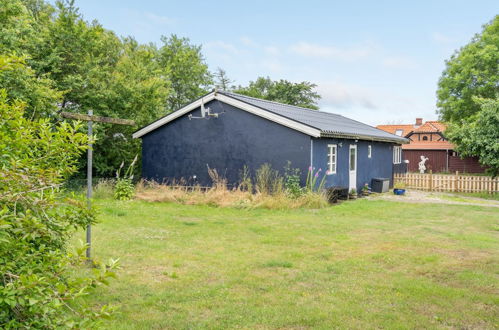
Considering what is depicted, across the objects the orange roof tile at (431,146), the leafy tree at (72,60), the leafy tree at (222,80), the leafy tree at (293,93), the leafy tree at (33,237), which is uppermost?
the leafy tree at (222,80)

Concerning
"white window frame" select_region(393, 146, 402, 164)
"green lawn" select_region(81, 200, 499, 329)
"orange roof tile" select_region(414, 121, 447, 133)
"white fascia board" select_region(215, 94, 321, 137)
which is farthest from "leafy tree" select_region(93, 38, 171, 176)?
"orange roof tile" select_region(414, 121, 447, 133)

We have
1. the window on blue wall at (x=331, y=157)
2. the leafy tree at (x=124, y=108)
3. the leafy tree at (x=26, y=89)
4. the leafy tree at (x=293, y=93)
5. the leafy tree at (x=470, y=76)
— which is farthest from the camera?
the leafy tree at (x=293, y=93)

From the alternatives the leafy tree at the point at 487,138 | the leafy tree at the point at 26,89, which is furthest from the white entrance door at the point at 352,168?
the leafy tree at the point at 26,89

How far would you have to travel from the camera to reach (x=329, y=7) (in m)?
17.6

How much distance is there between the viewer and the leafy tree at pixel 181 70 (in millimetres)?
36875

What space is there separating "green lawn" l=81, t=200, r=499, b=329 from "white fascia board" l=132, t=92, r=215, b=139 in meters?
6.65

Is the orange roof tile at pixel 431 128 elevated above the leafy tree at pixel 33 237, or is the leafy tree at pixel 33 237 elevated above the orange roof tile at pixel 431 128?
the orange roof tile at pixel 431 128

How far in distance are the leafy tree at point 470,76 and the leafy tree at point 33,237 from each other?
36.3m

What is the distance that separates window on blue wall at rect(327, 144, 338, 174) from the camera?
641 inches

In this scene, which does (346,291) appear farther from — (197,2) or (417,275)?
(197,2)

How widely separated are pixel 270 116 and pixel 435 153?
94.6 feet

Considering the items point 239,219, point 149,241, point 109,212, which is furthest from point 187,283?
point 109,212

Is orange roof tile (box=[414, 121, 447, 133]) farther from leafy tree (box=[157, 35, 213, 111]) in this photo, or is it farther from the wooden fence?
leafy tree (box=[157, 35, 213, 111])

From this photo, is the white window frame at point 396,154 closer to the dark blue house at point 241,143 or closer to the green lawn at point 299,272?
the dark blue house at point 241,143
